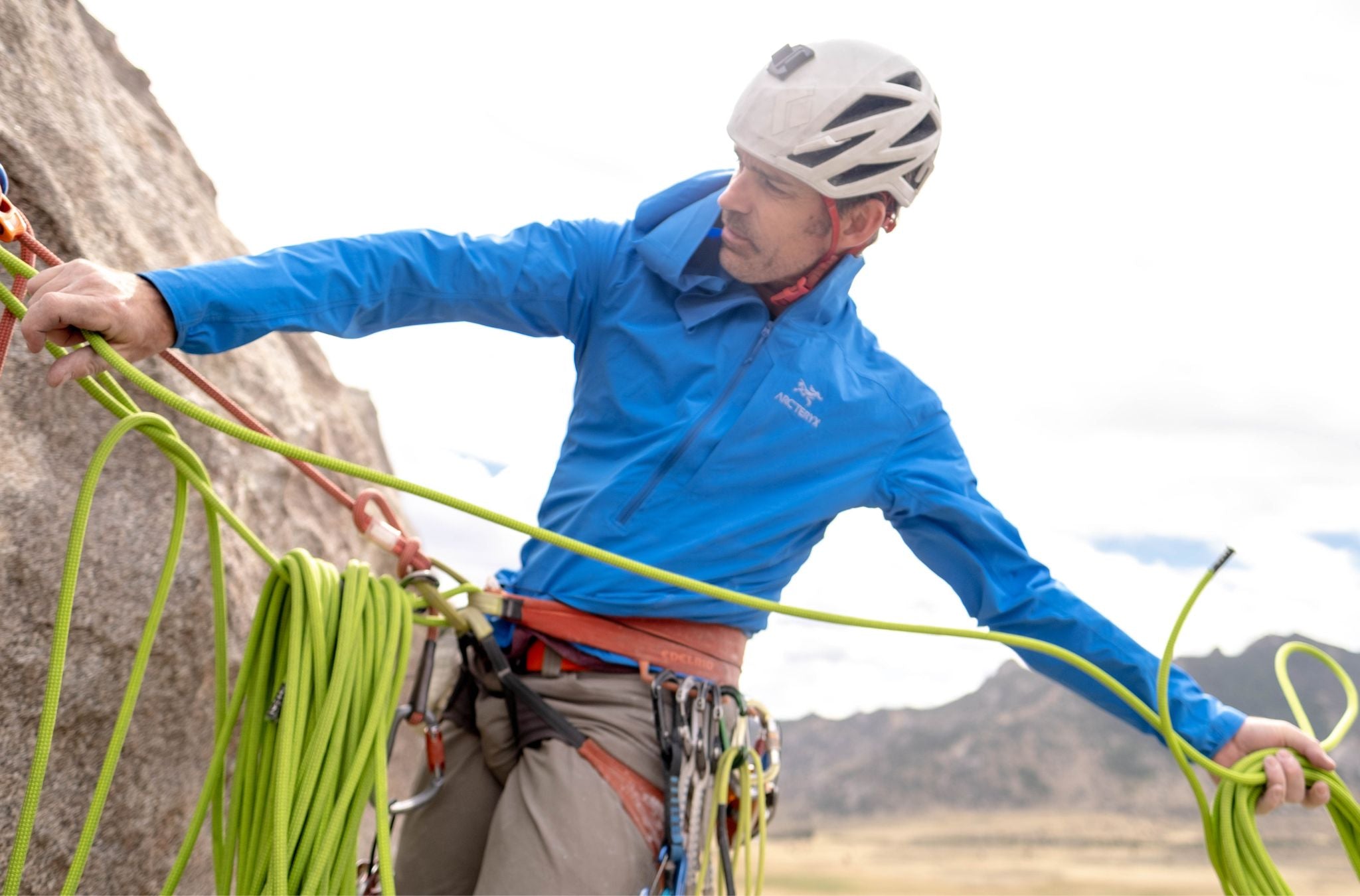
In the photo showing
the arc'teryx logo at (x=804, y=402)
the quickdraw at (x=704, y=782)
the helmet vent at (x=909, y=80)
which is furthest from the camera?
the helmet vent at (x=909, y=80)

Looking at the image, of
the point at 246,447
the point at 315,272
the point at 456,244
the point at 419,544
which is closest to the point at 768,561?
the point at 419,544

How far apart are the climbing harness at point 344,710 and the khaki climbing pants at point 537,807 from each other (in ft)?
0.15

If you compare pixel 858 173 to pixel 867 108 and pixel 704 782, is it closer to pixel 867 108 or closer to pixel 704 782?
pixel 867 108

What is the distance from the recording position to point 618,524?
2.51 metres

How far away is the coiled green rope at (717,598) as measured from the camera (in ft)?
6.08

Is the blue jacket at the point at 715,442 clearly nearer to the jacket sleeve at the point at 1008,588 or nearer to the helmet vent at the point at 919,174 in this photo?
the jacket sleeve at the point at 1008,588

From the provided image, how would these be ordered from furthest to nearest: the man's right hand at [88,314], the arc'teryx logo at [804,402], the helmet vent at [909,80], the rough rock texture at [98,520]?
the helmet vent at [909,80], the arc'teryx logo at [804,402], the rough rock texture at [98,520], the man's right hand at [88,314]

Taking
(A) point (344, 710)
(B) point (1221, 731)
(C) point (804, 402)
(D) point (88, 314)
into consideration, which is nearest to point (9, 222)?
(D) point (88, 314)

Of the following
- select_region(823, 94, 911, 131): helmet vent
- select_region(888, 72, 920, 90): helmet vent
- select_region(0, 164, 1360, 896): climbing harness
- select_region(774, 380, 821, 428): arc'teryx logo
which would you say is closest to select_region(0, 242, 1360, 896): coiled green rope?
select_region(0, 164, 1360, 896): climbing harness

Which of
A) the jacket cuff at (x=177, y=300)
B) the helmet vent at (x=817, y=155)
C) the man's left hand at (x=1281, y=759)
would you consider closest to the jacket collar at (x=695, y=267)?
the helmet vent at (x=817, y=155)

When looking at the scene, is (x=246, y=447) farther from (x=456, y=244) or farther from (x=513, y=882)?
(x=513, y=882)

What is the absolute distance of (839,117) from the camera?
260 cm

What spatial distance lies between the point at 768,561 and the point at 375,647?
37.1 inches

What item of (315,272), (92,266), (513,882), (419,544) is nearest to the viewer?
(92,266)
